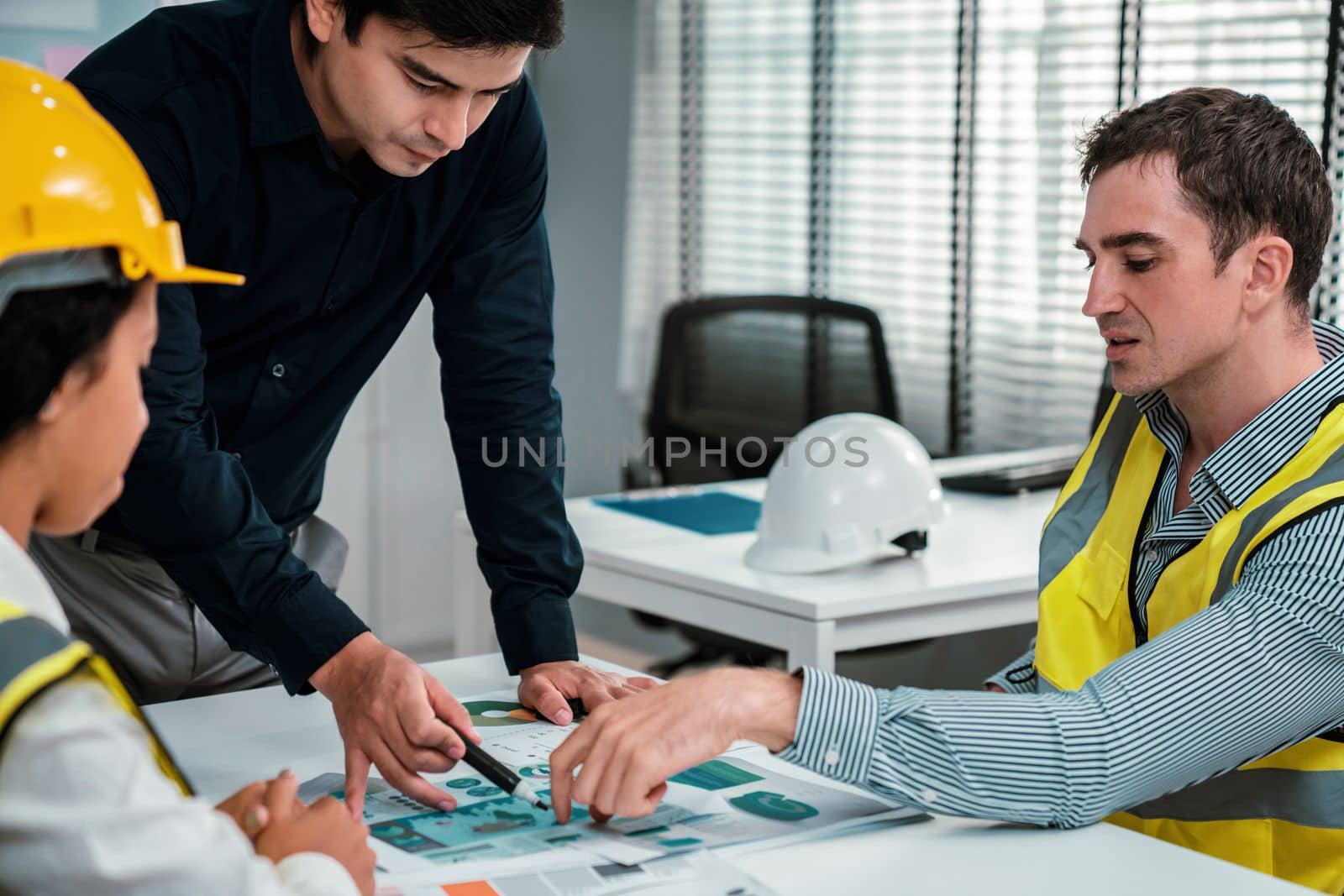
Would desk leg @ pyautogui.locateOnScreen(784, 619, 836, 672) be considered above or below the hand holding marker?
below

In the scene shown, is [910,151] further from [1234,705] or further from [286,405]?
[1234,705]

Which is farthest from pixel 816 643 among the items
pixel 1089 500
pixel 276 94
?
pixel 276 94

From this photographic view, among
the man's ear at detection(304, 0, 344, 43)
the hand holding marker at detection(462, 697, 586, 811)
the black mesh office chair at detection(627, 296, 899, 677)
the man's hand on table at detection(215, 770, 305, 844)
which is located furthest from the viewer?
the black mesh office chair at detection(627, 296, 899, 677)

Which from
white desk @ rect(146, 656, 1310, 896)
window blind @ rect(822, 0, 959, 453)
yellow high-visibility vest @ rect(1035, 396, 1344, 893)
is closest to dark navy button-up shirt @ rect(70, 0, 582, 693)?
white desk @ rect(146, 656, 1310, 896)

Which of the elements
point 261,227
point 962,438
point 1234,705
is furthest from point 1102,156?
point 962,438

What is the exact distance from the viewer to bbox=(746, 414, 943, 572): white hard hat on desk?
2217 mm

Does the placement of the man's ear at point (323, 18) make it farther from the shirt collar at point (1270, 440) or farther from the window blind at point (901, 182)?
the window blind at point (901, 182)

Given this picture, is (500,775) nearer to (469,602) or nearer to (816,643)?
(816,643)

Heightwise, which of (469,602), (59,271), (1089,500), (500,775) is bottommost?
(469,602)

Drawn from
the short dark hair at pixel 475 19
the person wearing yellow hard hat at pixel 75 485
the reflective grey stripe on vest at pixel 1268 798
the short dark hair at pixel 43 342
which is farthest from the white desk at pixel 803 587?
the short dark hair at pixel 43 342

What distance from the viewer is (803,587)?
84.3 inches

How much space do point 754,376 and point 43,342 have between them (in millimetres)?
3343

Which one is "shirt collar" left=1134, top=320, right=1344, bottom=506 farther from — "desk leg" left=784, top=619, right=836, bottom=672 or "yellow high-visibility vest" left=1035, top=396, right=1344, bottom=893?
"desk leg" left=784, top=619, right=836, bottom=672

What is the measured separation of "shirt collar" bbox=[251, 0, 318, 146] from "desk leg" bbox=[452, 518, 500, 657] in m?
1.15
